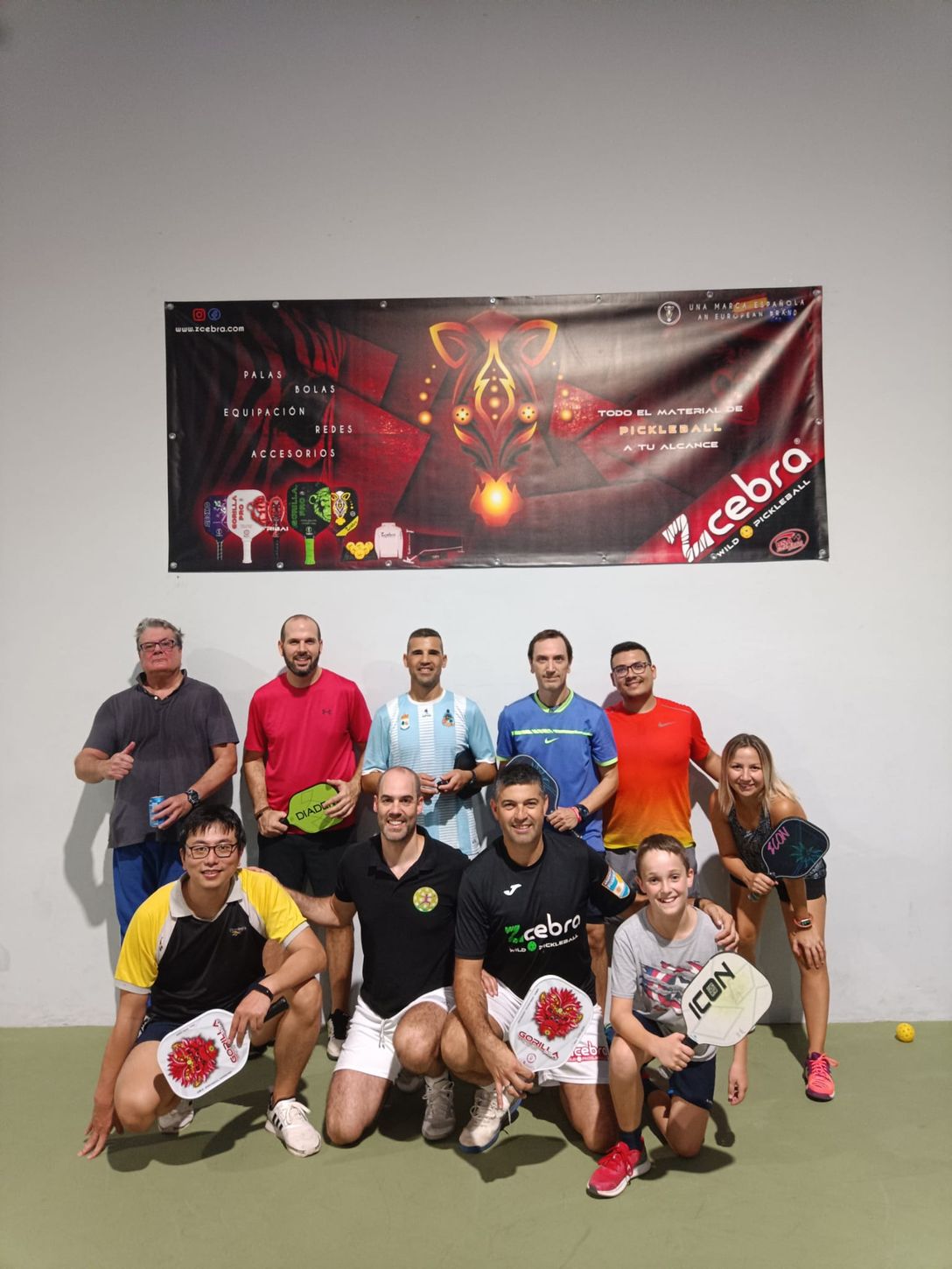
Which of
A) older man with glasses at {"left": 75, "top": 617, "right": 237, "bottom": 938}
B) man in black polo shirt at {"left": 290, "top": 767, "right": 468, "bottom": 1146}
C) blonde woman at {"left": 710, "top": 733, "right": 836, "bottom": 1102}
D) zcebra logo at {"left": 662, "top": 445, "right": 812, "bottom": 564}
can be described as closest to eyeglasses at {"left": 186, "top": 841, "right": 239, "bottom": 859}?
man in black polo shirt at {"left": 290, "top": 767, "right": 468, "bottom": 1146}

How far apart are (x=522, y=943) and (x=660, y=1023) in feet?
1.49

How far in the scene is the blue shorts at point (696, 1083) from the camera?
2.62 m

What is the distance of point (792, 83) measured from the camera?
12.8 feet

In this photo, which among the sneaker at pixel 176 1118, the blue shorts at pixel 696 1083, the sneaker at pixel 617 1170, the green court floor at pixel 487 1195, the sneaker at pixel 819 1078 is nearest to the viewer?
the green court floor at pixel 487 1195

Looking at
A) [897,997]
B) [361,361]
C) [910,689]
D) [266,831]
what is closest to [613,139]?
[361,361]

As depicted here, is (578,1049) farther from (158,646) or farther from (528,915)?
(158,646)

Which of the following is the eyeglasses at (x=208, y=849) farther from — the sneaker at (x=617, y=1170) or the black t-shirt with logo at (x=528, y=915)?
the sneaker at (x=617, y=1170)

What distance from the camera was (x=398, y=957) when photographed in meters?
2.92

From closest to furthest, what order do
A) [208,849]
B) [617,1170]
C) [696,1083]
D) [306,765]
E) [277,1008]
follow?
[617,1170]
[696,1083]
[208,849]
[277,1008]
[306,765]

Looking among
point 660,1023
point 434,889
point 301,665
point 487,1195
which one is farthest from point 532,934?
point 301,665

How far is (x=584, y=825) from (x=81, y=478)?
2.54 metres

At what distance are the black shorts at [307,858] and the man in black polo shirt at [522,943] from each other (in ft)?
2.96

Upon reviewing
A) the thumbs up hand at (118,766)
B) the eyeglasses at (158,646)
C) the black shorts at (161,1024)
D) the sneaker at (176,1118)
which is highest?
the eyeglasses at (158,646)

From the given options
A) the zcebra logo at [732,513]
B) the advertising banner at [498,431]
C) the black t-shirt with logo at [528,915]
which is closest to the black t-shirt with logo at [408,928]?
the black t-shirt with logo at [528,915]
